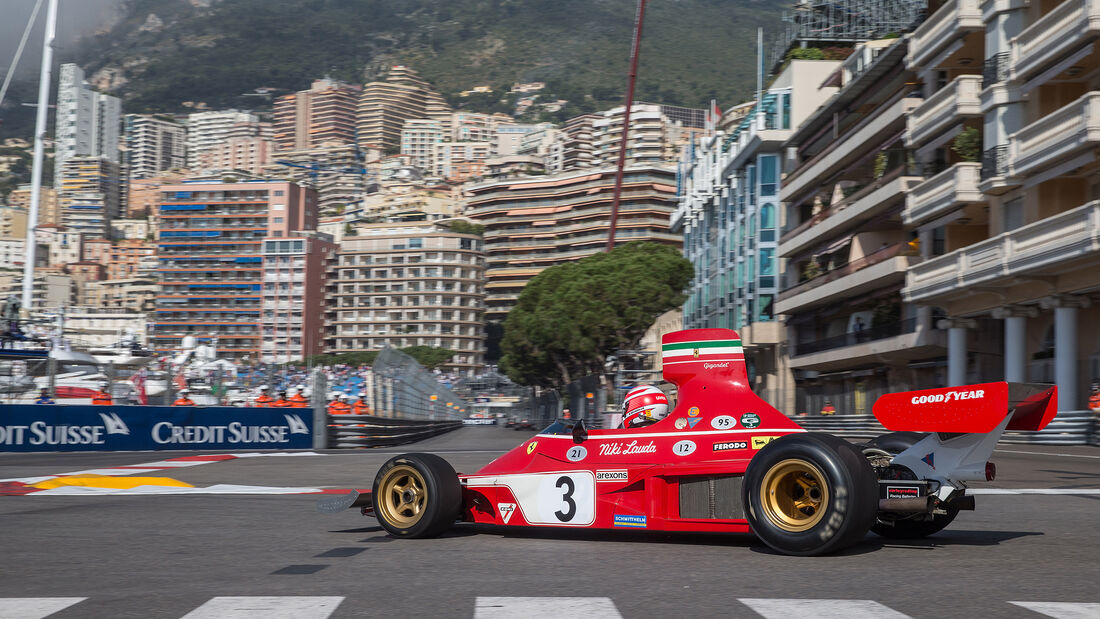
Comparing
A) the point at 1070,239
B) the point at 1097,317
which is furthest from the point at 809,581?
the point at 1097,317

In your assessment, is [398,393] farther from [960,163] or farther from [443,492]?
A: [443,492]

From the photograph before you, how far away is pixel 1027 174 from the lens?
31.0 m

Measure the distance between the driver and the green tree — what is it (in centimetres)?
5866

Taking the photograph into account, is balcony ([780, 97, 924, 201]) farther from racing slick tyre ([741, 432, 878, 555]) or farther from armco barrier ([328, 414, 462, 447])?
racing slick tyre ([741, 432, 878, 555])

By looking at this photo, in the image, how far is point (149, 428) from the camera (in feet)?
84.4

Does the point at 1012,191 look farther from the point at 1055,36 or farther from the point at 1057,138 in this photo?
the point at 1055,36

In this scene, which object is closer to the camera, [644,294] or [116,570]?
[116,570]

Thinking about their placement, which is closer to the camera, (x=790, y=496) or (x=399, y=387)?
(x=790, y=496)

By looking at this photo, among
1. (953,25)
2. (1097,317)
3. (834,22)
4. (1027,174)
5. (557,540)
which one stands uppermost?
(834,22)

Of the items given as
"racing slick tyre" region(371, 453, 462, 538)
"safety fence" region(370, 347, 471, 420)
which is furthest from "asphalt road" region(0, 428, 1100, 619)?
"safety fence" region(370, 347, 471, 420)

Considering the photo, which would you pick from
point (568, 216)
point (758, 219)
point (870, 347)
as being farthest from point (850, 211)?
point (568, 216)

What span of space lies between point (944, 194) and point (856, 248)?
45.1ft

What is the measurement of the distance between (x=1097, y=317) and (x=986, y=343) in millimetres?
7597

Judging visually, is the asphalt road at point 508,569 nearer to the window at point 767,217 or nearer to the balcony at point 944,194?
the balcony at point 944,194
